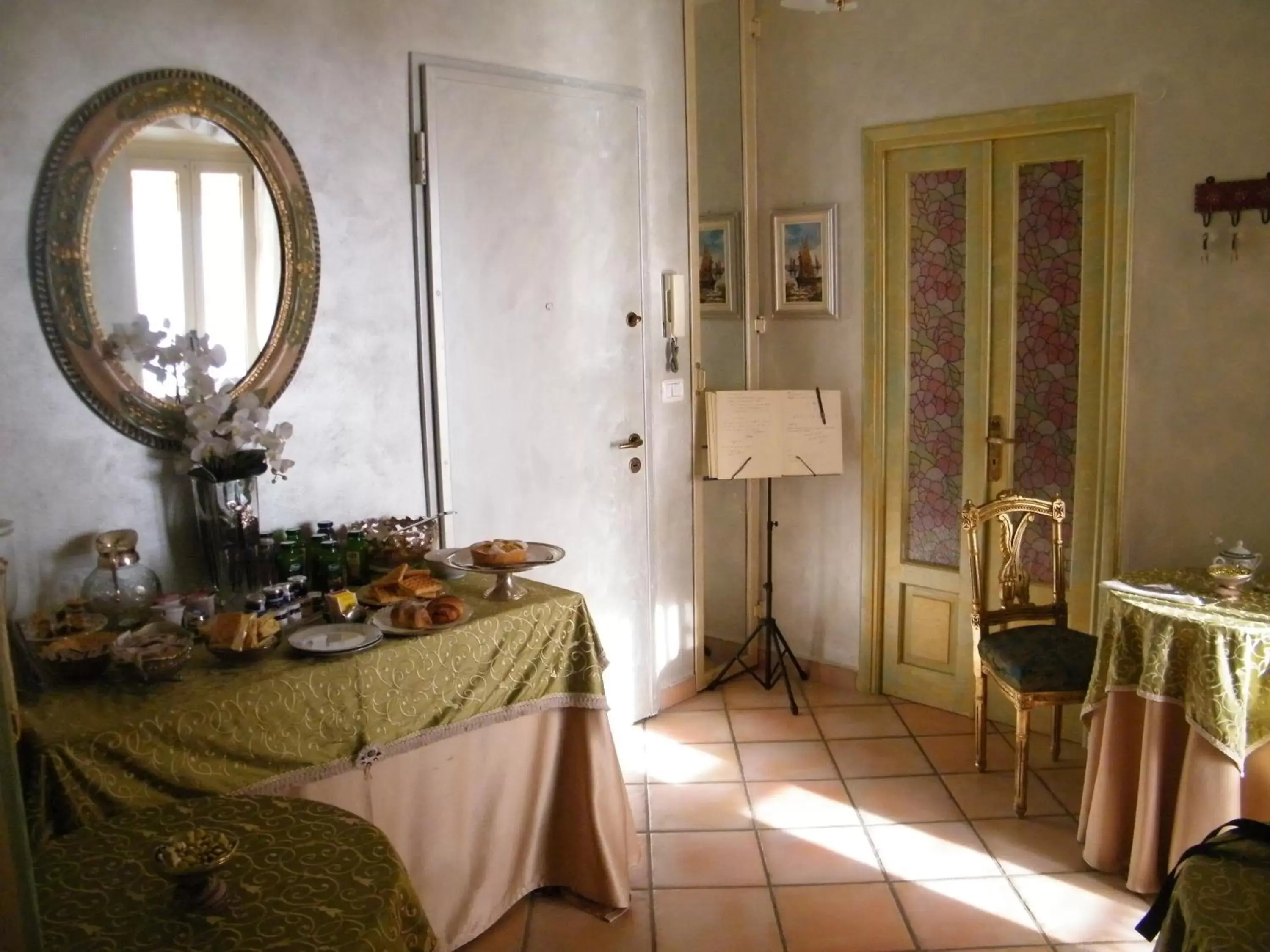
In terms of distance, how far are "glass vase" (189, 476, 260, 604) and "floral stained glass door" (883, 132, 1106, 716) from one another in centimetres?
248

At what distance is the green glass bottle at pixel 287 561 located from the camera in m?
2.56

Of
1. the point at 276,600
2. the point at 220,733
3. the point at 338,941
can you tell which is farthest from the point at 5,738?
the point at 276,600

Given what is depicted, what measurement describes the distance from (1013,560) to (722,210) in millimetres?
1789

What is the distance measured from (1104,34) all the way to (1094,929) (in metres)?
2.72

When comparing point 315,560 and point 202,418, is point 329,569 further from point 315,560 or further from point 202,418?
point 202,418

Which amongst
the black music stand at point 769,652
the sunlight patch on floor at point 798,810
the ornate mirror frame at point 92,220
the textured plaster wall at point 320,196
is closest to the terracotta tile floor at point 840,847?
the sunlight patch on floor at point 798,810

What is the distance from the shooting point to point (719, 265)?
13.6ft

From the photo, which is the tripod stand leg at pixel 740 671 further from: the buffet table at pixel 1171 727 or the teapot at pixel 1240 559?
the teapot at pixel 1240 559

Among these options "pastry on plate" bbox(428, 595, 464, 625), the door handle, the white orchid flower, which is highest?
the white orchid flower

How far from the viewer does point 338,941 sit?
4.49 feet

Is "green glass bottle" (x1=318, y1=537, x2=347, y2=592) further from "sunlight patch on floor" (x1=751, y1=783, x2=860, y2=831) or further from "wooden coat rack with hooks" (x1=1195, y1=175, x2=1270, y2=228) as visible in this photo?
"wooden coat rack with hooks" (x1=1195, y1=175, x2=1270, y2=228)

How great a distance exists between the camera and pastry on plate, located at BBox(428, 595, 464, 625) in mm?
2371

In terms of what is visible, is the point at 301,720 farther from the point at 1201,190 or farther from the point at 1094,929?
the point at 1201,190

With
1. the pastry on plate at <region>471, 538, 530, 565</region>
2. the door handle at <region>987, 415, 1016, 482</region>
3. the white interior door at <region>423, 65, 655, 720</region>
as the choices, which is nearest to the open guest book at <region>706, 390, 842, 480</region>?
the white interior door at <region>423, 65, 655, 720</region>
